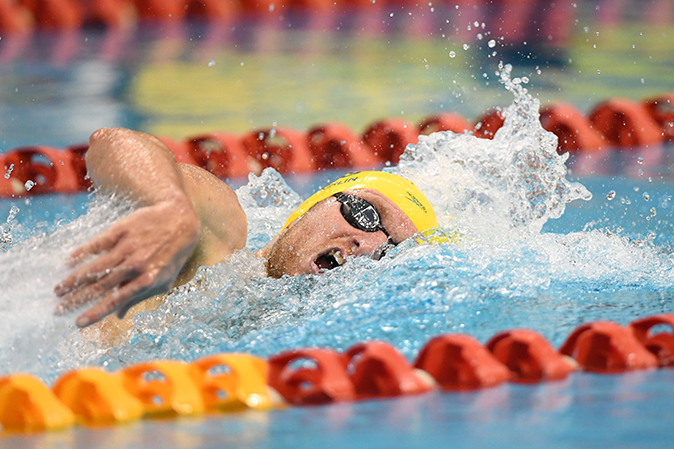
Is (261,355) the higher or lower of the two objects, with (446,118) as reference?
lower

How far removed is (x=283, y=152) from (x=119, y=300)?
3.42 metres

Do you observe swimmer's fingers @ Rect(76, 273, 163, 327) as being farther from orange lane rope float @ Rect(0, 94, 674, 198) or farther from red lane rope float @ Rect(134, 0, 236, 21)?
red lane rope float @ Rect(134, 0, 236, 21)

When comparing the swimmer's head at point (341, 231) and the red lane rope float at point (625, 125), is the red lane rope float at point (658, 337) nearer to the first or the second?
the swimmer's head at point (341, 231)

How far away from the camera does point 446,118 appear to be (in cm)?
496

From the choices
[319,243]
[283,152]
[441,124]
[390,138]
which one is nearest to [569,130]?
[441,124]

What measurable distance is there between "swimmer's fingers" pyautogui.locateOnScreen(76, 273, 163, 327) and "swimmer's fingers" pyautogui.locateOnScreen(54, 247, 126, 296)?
0.04 meters

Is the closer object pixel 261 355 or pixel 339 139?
pixel 261 355

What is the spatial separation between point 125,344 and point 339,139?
2972 millimetres

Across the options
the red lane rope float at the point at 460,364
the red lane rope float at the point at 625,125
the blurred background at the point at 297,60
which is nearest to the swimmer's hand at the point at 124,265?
the red lane rope float at the point at 460,364

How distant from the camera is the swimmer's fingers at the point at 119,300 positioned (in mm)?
1446

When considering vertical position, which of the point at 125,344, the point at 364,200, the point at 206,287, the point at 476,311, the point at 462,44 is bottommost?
the point at 125,344

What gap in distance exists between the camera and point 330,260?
2.36 metres

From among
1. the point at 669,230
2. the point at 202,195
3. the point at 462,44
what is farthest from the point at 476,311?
the point at 462,44

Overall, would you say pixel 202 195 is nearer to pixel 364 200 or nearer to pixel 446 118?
pixel 364 200
